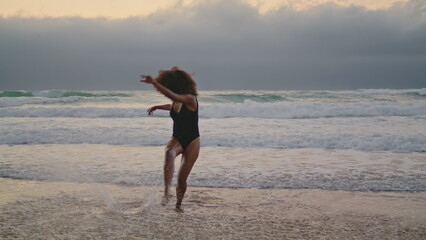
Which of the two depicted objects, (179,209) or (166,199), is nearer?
(179,209)

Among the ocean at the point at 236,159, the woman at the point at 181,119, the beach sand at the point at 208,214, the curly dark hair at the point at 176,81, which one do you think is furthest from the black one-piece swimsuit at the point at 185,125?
the ocean at the point at 236,159

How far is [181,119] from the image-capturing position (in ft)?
14.9

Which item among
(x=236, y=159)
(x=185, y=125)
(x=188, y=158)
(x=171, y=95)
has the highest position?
(x=171, y=95)

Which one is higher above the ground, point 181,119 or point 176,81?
point 176,81

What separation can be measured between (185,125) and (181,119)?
9cm

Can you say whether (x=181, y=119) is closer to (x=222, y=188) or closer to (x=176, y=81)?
(x=176, y=81)

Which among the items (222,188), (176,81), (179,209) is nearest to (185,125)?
(176,81)

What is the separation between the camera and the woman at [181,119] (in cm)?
436

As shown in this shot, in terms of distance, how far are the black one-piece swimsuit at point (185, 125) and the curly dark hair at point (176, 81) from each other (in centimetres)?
20

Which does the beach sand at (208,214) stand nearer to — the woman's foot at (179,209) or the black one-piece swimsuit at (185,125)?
the woman's foot at (179,209)

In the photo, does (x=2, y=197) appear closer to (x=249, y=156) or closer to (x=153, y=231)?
(x=153, y=231)

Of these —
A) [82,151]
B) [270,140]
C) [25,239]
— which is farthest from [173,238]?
A: [270,140]

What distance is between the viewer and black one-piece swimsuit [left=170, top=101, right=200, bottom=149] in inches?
177

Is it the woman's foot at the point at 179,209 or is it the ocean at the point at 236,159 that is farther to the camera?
the ocean at the point at 236,159
